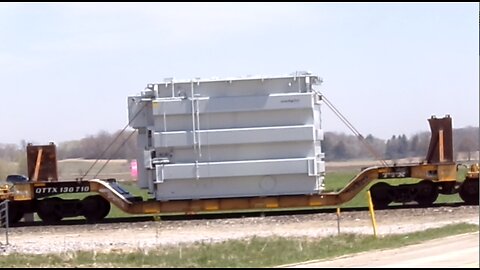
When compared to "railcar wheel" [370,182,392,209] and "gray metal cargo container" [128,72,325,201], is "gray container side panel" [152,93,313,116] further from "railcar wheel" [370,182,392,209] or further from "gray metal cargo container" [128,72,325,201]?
"railcar wheel" [370,182,392,209]

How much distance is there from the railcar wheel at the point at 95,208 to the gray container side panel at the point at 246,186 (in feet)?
6.70

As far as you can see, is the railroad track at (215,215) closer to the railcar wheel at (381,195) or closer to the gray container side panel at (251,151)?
the railcar wheel at (381,195)

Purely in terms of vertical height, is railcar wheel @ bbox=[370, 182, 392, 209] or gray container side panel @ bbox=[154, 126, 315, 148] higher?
gray container side panel @ bbox=[154, 126, 315, 148]

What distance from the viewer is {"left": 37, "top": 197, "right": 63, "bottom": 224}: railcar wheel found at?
29.4 meters

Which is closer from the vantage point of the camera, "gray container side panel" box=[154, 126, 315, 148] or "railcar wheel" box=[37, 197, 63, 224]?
"gray container side panel" box=[154, 126, 315, 148]

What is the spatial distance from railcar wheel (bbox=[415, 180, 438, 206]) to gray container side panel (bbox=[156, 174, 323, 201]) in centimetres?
312

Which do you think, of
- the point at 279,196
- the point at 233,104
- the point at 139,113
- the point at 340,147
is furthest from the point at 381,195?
the point at 340,147

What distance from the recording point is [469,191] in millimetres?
29266

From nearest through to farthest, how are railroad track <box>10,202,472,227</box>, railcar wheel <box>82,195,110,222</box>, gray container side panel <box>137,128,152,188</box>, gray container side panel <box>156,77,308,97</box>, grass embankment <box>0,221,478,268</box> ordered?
grass embankment <box>0,221,478,268</box> < gray container side panel <box>156,77,308,97</box> < railroad track <box>10,202,472,227</box> < gray container side panel <box>137,128,152,188</box> < railcar wheel <box>82,195,110,222</box>

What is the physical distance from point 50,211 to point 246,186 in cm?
602

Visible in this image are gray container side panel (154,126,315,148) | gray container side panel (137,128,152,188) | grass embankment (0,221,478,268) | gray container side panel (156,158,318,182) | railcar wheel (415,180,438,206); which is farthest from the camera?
gray container side panel (137,128,152,188)

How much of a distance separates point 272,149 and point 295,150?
2.22 feet

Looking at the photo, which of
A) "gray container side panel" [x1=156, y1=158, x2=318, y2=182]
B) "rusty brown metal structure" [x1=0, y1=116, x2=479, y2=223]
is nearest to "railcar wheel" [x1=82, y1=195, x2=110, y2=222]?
"rusty brown metal structure" [x1=0, y1=116, x2=479, y2=223]

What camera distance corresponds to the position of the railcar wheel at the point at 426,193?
29094 mm
